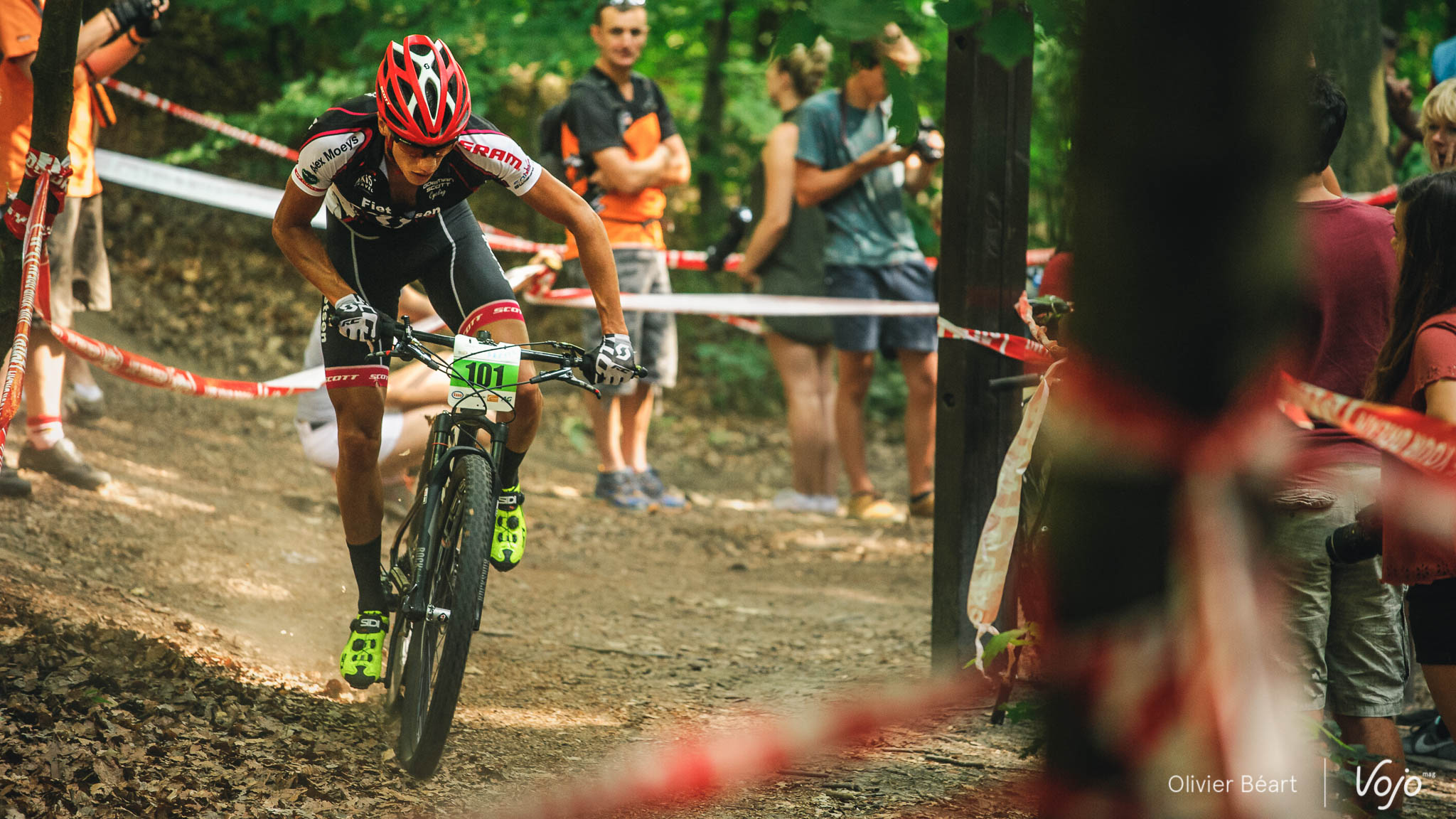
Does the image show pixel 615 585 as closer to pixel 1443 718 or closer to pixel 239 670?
pixel 239 670

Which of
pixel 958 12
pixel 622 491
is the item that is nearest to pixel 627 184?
pixel 622 491

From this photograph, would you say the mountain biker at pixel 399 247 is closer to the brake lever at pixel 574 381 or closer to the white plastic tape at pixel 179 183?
the brake lever at pixel 574 381

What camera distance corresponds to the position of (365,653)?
3.73m

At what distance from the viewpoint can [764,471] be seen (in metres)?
9.93

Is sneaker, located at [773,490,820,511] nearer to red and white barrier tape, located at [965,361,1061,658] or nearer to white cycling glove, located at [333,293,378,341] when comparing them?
red and white barrier tape, located at [965,361,1061,658]

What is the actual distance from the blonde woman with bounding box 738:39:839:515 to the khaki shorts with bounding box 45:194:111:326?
373cm

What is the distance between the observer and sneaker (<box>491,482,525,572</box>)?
12.1ft

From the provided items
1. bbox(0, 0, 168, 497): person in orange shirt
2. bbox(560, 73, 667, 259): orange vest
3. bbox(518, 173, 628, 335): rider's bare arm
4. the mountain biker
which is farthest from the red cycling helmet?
bbox(560, 73, 667, 259): orange vest

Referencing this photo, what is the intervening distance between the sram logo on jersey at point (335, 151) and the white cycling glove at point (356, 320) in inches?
19.8

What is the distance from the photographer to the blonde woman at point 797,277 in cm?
747

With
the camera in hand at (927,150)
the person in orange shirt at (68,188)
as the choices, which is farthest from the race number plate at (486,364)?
the camera in hand at (927,150)

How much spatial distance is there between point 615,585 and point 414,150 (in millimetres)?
3091

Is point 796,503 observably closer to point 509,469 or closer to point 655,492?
point 655,492

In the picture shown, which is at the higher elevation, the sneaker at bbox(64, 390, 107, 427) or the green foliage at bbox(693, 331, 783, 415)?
the green foliage at bbox(693, 331, 783, 415)
